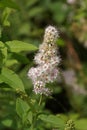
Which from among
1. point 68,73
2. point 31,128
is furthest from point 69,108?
point 31,128

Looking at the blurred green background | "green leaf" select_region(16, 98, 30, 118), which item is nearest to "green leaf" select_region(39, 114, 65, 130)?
"green leaf" select_region(16, 98, 30, 118)

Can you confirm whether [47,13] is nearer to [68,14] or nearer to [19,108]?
[68,14]

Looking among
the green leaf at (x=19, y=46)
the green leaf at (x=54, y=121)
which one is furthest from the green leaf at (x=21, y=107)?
the green leaf at (x=19, y=46)

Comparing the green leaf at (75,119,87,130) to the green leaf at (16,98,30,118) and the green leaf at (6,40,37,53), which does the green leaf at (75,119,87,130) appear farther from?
the green leaf at (6,40,37,53)

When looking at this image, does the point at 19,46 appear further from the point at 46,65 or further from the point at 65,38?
the point at 65,38

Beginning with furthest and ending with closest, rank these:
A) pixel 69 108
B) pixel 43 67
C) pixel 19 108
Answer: pixel 69 108, pixel 19 108, pixel 43 67

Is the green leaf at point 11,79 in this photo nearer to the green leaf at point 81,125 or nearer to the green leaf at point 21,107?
the green leaf at point 21,107
